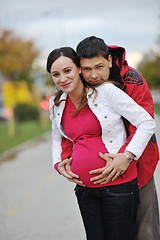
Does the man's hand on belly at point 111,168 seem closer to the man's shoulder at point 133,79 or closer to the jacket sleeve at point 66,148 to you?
the jacket sleeve at point 66,148

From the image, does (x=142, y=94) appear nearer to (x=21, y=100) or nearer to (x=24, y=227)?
(x=24, y=227)

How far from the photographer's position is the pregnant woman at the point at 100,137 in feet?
7.55

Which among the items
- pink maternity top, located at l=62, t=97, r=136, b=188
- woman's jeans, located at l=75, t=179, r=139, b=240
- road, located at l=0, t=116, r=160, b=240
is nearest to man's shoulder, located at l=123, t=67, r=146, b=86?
pink maternity top, located at l=62, t=97, r=136, b=188

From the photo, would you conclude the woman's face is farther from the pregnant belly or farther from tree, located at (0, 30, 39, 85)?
tree, located at (0, 30, 39, 85)

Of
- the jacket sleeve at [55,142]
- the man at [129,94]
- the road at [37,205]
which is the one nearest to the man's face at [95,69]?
the man at [129,94]

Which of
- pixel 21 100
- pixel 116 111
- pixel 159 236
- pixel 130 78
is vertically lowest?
pixel 159 236

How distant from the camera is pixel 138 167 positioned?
8.33ft

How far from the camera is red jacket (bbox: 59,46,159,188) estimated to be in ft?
7.96

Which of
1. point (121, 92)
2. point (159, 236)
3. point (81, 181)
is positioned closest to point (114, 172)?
point (81, 181)

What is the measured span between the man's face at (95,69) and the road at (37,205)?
0.68 meters

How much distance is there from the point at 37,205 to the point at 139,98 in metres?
4.11

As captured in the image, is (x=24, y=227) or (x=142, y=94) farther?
(x=24, y=227)

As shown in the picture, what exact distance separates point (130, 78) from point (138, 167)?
0.61m

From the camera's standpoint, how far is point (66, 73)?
2.47m
